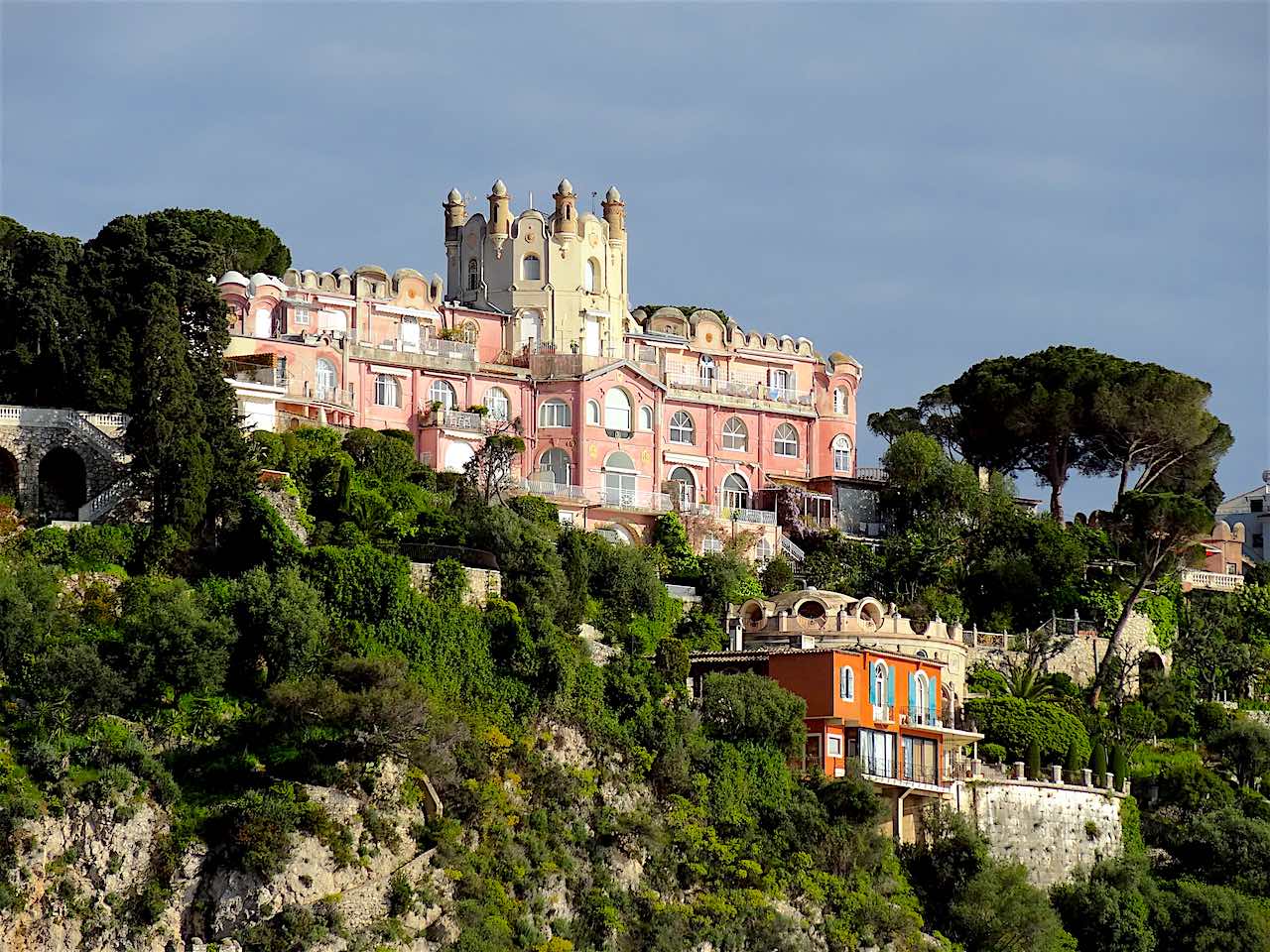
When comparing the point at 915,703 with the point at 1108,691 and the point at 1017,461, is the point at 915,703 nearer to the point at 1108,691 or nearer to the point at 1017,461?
the point at 1108,691

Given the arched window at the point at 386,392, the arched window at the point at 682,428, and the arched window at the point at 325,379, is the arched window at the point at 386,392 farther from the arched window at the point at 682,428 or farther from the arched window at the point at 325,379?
the arched window at the point at 682,428

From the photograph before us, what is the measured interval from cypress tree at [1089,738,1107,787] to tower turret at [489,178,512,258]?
25.2 metres

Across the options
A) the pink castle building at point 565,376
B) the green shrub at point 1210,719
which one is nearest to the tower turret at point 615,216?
the pink castle building at point 565,376

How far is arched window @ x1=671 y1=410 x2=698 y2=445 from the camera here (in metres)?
85.2

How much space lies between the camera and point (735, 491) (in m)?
85.4

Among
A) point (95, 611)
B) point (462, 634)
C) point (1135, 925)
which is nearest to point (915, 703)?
point (1135, 925)

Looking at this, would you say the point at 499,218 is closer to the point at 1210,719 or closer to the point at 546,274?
the point at 546,274

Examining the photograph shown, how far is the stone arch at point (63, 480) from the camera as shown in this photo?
6681 cm

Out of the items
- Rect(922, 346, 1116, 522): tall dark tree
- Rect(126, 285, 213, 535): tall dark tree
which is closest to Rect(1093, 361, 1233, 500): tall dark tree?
Rect(922, 346, 1116, 522): tall dark tree

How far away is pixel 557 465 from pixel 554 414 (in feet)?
5.41

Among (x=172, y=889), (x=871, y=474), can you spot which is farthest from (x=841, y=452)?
(x=172, y=889)

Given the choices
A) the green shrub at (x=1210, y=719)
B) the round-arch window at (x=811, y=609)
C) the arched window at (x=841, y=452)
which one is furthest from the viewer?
the arched window at (x=841, y=452)

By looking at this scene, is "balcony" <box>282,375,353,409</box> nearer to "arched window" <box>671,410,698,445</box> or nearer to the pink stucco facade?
the pink stucco facade

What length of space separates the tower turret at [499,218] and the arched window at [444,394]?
6044mm
